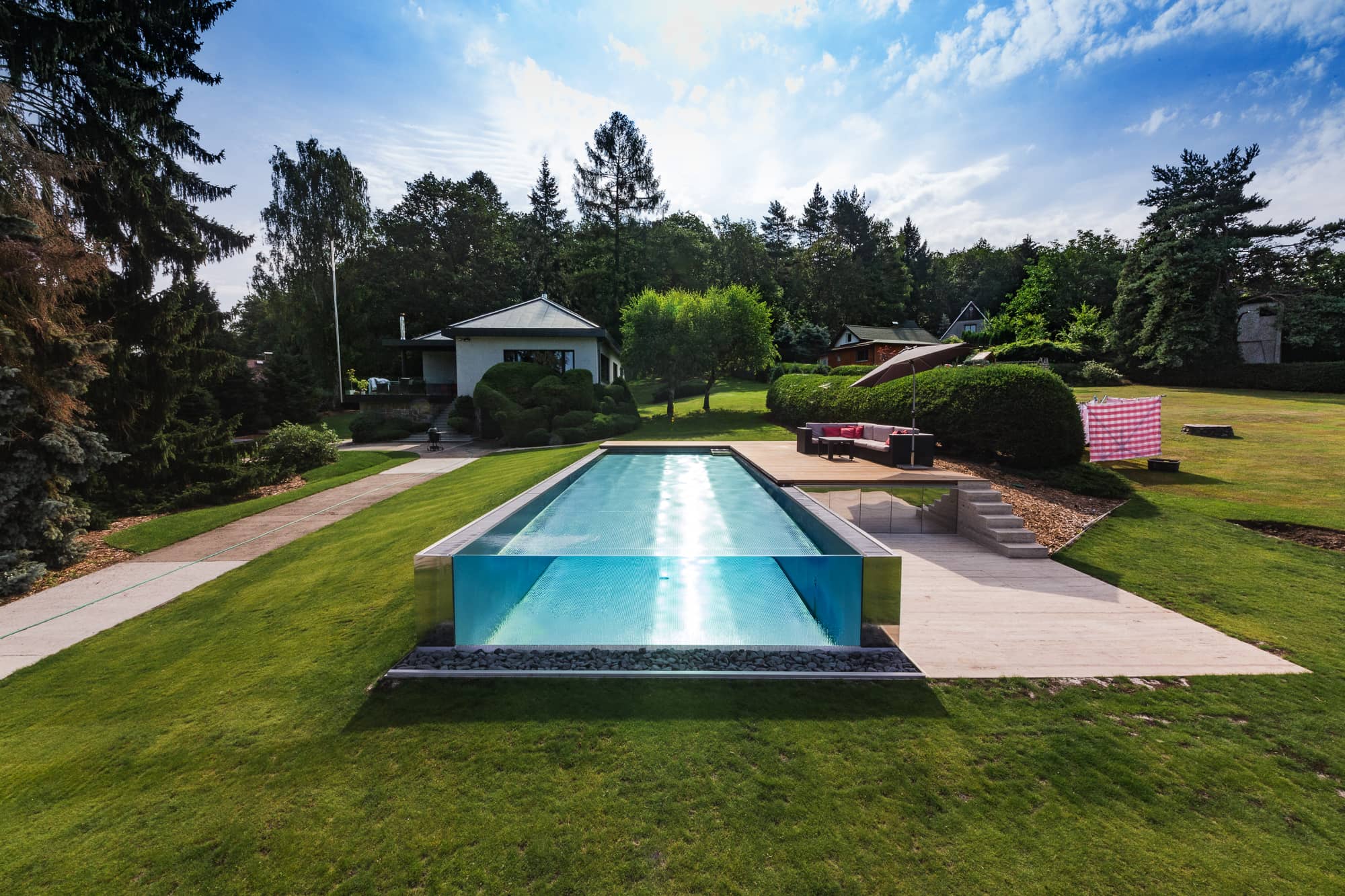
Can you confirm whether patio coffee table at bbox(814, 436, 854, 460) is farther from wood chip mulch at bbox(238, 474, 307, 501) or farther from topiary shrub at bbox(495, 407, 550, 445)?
wood chip mulch at bbox(238, 474, 307, 501)

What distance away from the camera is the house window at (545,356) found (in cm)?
2427

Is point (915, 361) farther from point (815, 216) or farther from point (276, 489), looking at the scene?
point (815, 216)

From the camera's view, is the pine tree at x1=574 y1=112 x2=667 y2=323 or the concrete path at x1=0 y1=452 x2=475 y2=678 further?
the pine tree at x1=574 y1=112 x2=667 y2=323

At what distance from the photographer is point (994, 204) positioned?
69.4ft

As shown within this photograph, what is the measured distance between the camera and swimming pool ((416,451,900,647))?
469 cm

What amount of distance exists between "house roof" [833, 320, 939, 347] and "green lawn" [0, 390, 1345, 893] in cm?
4145

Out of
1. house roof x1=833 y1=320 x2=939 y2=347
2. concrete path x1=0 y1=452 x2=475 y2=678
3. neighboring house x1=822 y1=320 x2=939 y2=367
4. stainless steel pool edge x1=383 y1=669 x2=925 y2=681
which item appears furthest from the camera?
house roof x1=833 y1=320 x2=939 y2=347

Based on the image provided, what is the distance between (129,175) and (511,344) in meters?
13.9

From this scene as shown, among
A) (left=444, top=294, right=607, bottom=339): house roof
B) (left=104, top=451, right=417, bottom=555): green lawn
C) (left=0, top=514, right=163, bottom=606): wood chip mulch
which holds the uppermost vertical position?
(left=444, top=294, right=607, bottom=339): house roof

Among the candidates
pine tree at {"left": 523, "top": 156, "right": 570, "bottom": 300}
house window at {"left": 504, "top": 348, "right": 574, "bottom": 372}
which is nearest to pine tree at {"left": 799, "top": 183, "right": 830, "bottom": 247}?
pine tree at {"left": 523, "top": 156, "right": 570, "bottom": 300}

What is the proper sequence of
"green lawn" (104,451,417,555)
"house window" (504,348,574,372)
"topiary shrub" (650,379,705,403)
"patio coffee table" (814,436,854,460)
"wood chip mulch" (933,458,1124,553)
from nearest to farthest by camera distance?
"wood chip mulch" (933,458,1124,553)
"green lawn" (104,451,417,555)
"patio coffee table" (814,436,854,460)
"house window" (504,348,574,372)
"topiary shrub" (650,379,705,403)

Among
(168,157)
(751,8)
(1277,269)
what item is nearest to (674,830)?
(751,8)

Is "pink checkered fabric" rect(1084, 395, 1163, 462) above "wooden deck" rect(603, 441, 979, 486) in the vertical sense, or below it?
above

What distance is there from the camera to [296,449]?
601 inches
